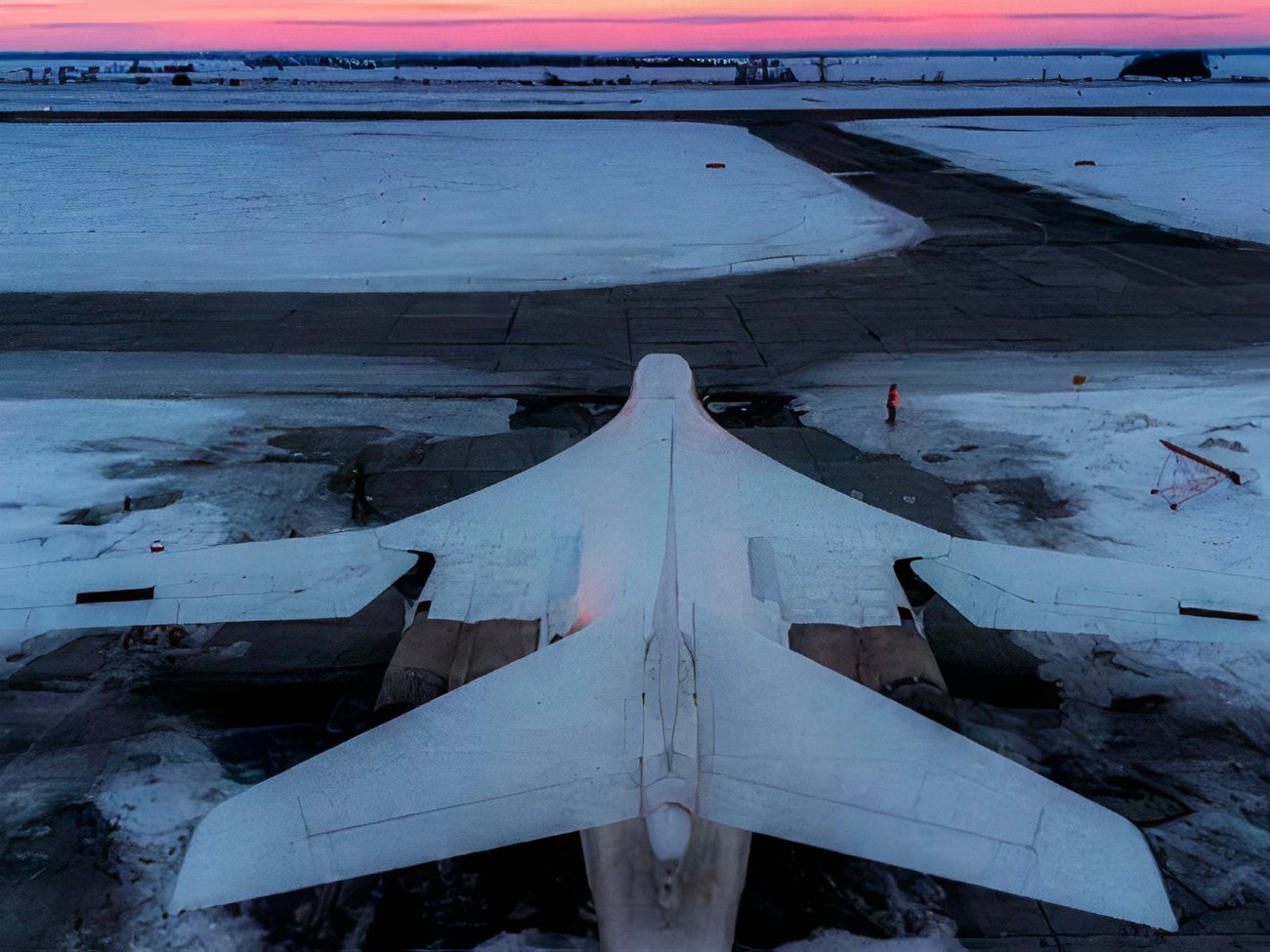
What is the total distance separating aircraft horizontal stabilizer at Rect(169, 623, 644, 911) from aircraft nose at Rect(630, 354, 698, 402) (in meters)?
7.04

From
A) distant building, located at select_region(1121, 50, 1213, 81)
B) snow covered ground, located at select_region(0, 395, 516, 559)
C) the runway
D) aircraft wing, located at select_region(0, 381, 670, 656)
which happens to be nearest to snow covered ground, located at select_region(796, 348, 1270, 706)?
the runway

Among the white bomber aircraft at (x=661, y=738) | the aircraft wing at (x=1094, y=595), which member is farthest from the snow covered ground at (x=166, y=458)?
the aircraft wing at (x=1094, y=595)

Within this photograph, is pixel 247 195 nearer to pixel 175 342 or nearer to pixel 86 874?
pixel 175 342

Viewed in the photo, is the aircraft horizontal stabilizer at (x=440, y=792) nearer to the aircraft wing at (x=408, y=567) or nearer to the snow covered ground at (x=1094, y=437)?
the aircraft wing at (x=408, y=567)

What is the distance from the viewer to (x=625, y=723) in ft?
21.3

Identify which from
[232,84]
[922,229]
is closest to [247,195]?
[922,229]

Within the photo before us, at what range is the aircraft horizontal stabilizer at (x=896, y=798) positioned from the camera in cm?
577

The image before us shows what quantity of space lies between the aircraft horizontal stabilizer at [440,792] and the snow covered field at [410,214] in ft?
77.0

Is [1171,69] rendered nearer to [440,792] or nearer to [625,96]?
[625,96]

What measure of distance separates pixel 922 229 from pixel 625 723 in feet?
114

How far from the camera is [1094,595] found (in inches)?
387

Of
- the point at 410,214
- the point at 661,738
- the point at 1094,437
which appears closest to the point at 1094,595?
the point at 661,738

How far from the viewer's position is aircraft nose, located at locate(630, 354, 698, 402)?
44.4 ft

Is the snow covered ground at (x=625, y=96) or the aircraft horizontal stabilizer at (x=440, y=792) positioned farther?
the snow covered ground at (x=625, y=96)
